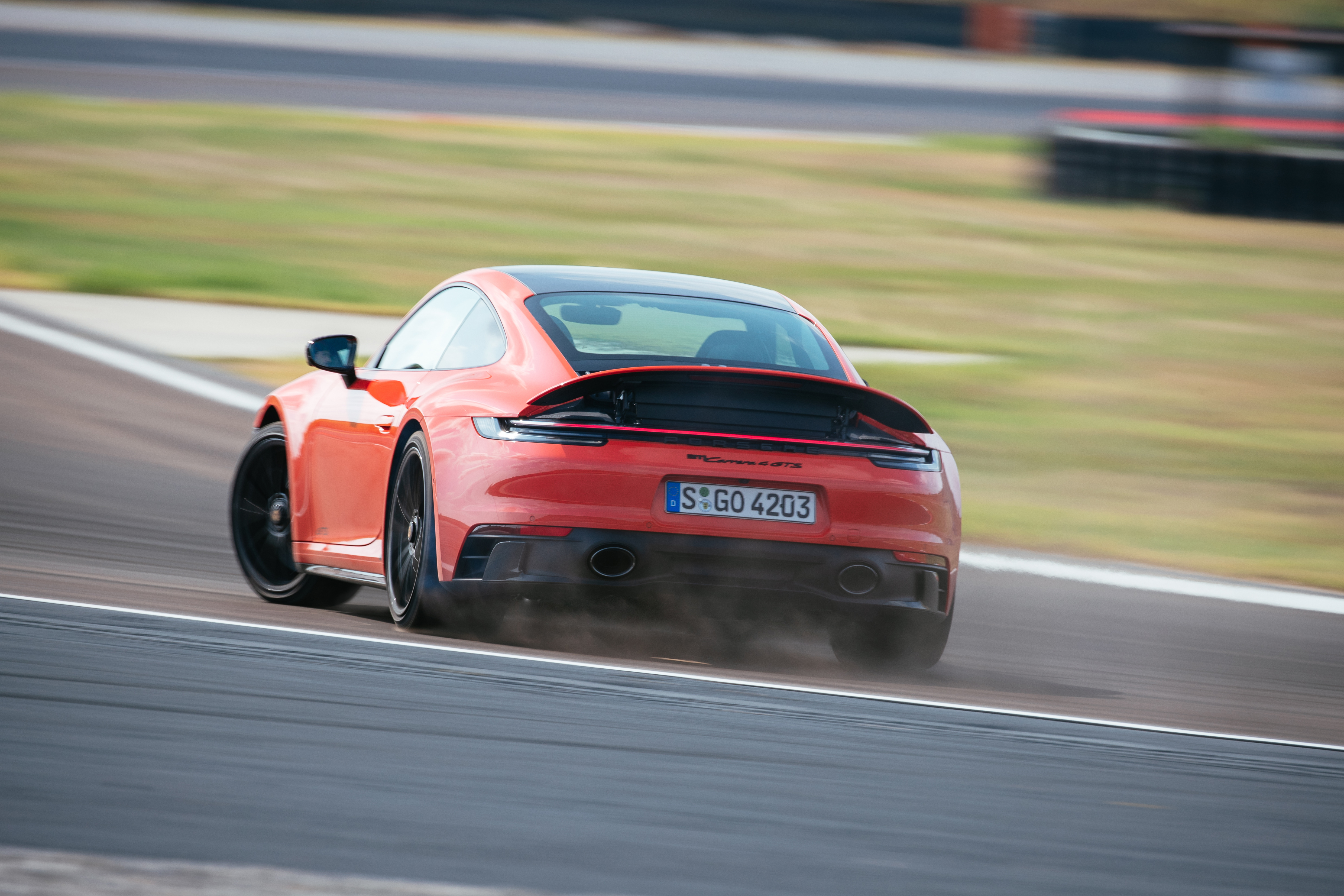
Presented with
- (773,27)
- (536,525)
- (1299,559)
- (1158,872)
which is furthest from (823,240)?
(773,27)

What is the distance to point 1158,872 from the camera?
4176 mm

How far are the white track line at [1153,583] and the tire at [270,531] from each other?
323cm

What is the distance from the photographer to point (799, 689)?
596 cm

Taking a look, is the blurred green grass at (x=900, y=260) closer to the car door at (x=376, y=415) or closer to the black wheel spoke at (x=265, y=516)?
the car door at (x=376, y=415)


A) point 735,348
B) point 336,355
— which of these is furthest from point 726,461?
point 336,355

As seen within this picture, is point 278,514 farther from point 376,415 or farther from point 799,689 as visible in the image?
point 799,689

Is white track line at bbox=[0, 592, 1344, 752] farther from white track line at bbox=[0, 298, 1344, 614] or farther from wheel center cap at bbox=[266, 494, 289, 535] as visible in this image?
white track line at bbox=[0, 298, 1344, 614]

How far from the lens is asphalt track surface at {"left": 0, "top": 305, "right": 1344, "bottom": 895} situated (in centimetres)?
401

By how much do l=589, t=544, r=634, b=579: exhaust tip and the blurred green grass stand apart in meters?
4.31

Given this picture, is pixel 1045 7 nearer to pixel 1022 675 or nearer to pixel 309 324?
pixel 309 324

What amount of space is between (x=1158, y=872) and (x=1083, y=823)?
1.27ft

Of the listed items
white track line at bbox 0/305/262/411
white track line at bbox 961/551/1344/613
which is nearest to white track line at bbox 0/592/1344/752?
white track line at bbox 961/551/1344/613

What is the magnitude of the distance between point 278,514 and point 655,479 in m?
2.17

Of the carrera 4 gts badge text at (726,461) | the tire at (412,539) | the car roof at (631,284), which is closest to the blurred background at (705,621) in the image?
the tire at (412,539)
